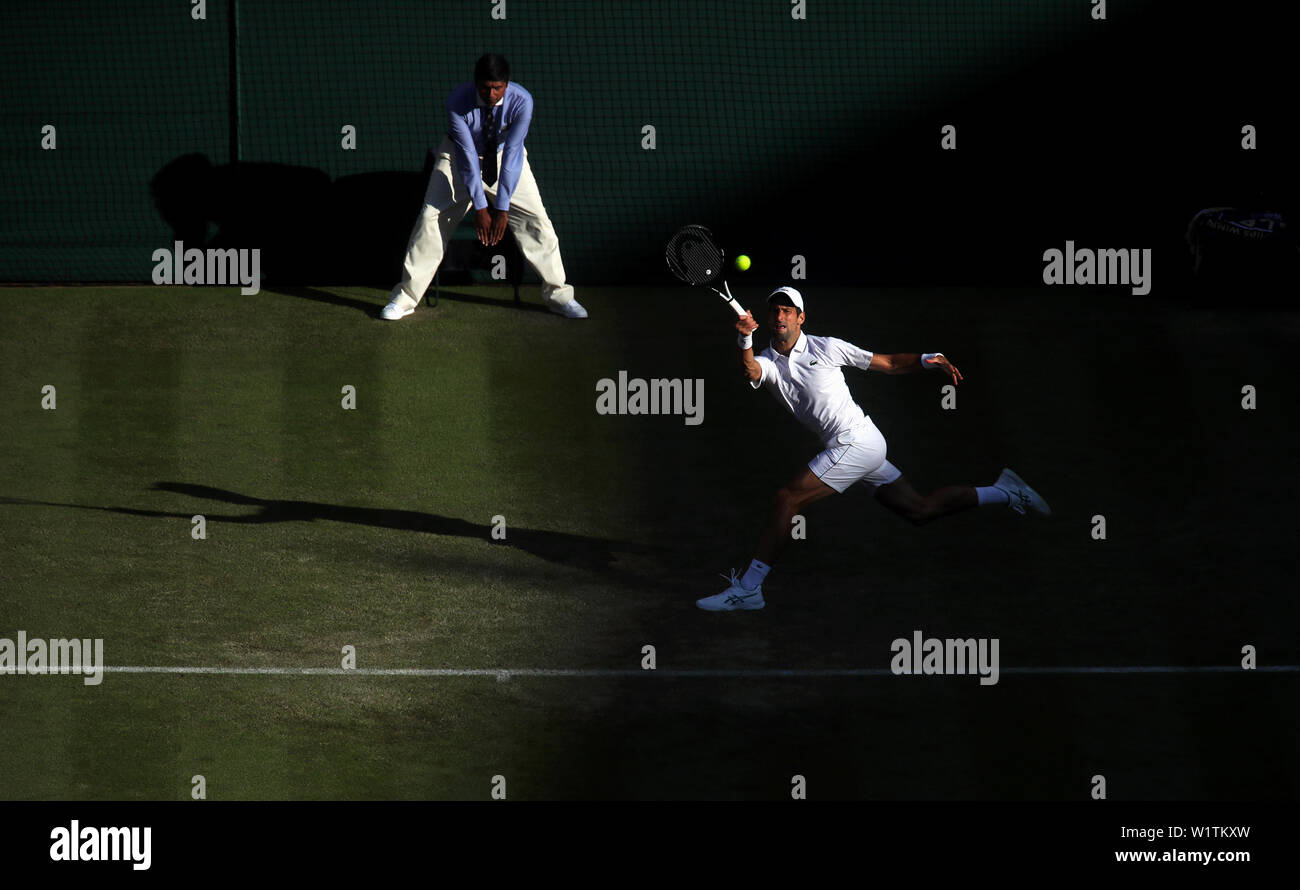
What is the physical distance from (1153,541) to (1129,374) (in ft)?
14.0

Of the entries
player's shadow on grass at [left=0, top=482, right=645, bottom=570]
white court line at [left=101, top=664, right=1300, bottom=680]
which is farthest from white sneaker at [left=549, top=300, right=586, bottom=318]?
white court line at [left=101, top=664, right=1300, bottom=680]

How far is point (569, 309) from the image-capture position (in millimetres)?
17312

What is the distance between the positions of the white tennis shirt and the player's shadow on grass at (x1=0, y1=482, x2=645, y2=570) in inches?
67.4

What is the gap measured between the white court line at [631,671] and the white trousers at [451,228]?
7586 mm

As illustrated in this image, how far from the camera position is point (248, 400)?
14828 mm

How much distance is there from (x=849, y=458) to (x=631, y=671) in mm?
1833

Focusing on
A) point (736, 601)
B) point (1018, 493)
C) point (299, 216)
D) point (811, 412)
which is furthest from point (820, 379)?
point (299, 216)

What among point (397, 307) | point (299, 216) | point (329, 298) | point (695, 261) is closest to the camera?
point (695, 261)

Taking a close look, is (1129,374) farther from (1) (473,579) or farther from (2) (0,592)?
(2) (0,592)

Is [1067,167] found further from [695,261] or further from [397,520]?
[397,520]

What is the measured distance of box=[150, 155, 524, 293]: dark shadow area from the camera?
61.1 ft

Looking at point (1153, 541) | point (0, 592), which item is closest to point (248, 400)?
point (0, 592)

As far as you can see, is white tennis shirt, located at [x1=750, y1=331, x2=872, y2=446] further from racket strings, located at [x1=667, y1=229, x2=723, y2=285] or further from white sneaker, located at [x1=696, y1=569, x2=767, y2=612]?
racket strings, located at [x1=667, y1=229, x2=723, y2=285]

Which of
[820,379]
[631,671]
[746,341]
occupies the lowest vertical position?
[631,671]
